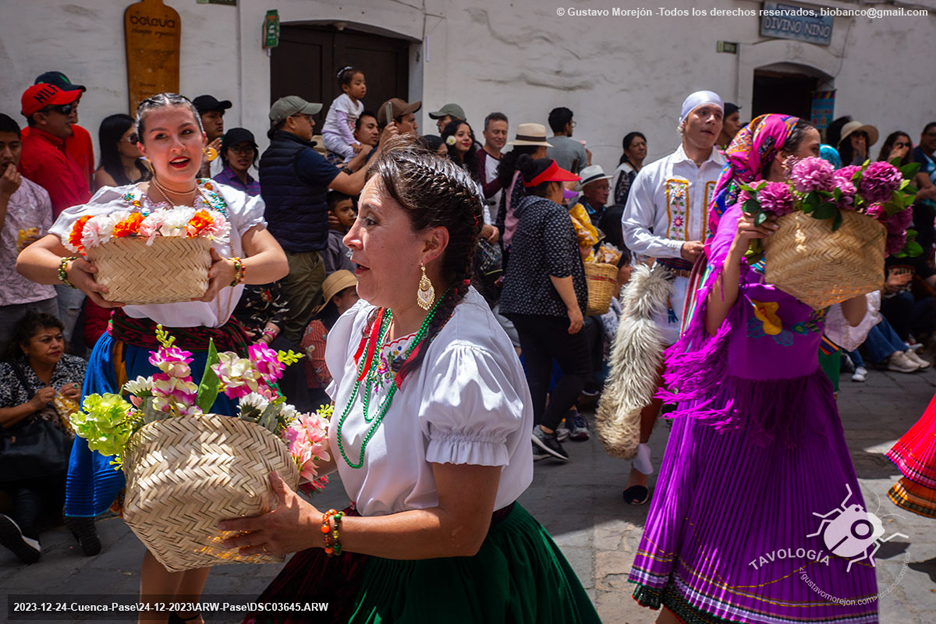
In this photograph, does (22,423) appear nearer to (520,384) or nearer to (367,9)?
(520,384)

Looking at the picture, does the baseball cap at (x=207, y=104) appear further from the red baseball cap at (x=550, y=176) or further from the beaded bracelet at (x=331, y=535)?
the beaded bracelet at (x=331, y=535)

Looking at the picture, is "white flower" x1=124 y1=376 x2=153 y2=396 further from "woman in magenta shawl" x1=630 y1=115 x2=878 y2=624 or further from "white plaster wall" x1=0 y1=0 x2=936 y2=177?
"white plaster wall" x1=0 y1=0 x2=936 y2=177

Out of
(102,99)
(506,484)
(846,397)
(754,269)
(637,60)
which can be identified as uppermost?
(637,60)

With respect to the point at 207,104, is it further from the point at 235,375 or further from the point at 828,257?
the point at 828,257

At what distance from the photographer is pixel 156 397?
2006mm

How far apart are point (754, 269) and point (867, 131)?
8.72 m

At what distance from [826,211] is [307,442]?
5.94 feet

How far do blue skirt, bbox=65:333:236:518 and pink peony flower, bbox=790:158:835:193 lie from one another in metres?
2.21

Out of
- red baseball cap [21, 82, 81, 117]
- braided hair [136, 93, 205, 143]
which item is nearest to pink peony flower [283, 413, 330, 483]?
braided hair [136, 93, 205, 143]

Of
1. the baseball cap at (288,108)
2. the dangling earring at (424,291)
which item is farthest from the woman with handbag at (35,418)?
the dangling earring at (424,291)

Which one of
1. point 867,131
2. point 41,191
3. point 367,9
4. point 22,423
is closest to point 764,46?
point 867,131

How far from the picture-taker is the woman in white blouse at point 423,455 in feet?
6.01

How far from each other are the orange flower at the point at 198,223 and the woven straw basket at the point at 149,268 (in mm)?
27

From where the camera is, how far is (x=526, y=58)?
1013cm
